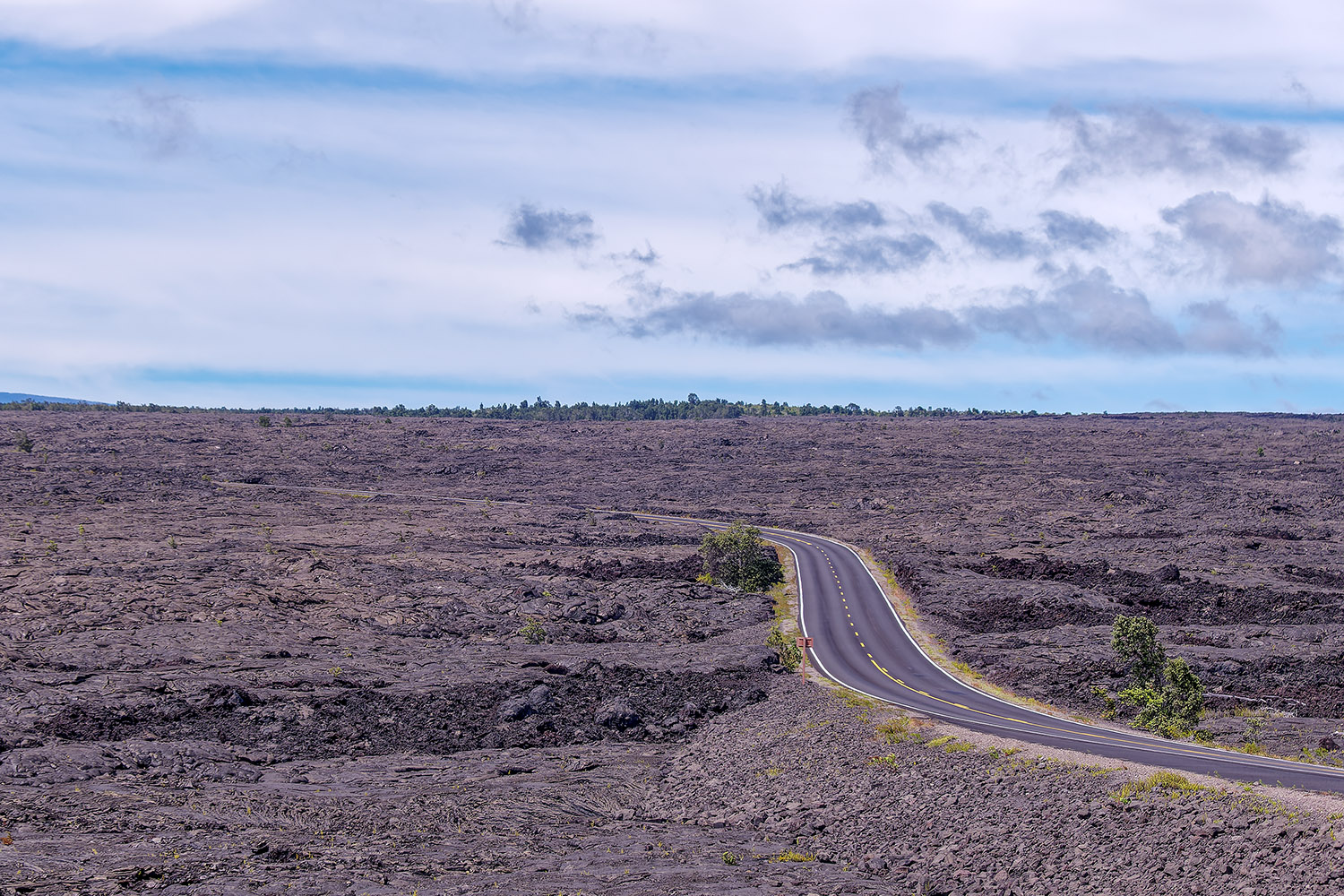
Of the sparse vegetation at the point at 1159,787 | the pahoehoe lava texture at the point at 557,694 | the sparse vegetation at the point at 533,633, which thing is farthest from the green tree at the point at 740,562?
the sparse vegetation at the point at 1159,787

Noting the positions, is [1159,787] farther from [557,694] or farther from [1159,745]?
[557,694]

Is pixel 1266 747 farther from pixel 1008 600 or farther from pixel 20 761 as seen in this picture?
pixel 20 761

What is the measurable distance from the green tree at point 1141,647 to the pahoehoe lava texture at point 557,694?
9.53 feet

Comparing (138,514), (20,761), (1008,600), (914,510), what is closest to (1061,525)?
(914,510)

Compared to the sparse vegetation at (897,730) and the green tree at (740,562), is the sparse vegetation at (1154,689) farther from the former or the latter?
the green tree at (740,562)

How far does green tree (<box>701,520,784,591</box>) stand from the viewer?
85750 mm

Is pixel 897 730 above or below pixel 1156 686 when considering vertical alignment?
below

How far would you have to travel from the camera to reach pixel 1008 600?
78000mm

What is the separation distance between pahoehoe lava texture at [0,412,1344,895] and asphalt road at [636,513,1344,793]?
131 inches

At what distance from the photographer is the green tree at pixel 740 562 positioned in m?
85.8

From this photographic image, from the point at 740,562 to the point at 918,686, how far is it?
3277cm

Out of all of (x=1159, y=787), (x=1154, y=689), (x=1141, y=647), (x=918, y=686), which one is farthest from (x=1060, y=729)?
(x=1159, y=787)

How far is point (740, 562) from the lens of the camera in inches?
3435

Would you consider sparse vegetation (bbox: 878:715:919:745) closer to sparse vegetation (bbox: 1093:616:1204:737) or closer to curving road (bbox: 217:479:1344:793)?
curving road (bbox: 217:479:1344:793)
